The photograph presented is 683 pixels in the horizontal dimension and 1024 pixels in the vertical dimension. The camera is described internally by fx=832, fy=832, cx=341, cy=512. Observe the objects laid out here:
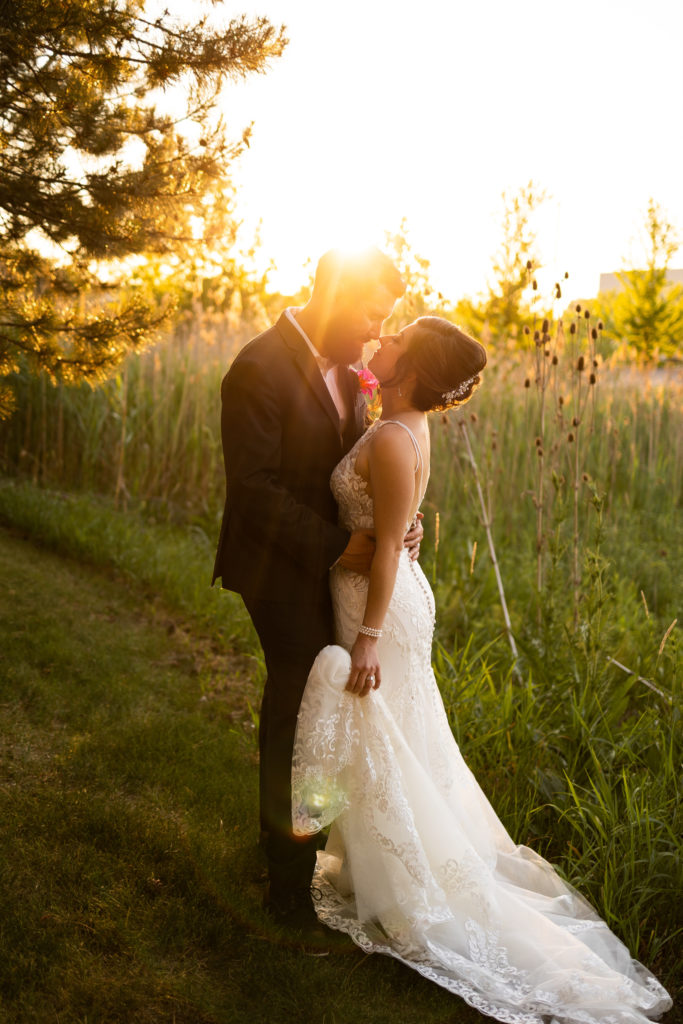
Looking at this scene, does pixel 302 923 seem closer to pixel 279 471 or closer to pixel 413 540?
pixel 413 540

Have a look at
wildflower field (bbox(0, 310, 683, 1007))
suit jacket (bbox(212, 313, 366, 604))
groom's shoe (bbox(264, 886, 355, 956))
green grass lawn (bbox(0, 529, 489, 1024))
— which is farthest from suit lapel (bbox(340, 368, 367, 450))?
green grass lawn (bbox(0, 529, 489, 1024))

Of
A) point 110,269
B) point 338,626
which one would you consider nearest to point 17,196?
point 110,269

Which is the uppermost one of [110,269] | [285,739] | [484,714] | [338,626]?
[110,269]

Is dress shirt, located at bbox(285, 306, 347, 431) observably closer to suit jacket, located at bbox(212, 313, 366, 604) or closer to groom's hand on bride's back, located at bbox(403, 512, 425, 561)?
suit jacket, located at bbox(212, 313, 366, 604)

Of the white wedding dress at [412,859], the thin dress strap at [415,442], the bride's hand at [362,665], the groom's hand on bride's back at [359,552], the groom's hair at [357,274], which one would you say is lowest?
the white wedding dress at [412,859]

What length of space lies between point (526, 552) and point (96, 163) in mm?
3855

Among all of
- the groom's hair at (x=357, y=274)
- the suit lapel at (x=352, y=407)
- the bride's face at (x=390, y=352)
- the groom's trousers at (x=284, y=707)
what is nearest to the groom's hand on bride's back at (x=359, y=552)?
the groom's trousers at (x=284, y=707)

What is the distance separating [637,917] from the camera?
2.68 metres

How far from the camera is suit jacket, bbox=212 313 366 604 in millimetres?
2436

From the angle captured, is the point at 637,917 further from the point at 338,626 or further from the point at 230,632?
the point at 230,632

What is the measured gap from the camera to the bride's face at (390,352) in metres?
2.48

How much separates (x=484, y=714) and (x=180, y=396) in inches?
197

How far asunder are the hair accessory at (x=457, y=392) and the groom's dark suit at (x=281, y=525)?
0.35 metres

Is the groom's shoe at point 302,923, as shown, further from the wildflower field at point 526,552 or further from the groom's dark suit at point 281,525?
the wildflower field at point 526,552
